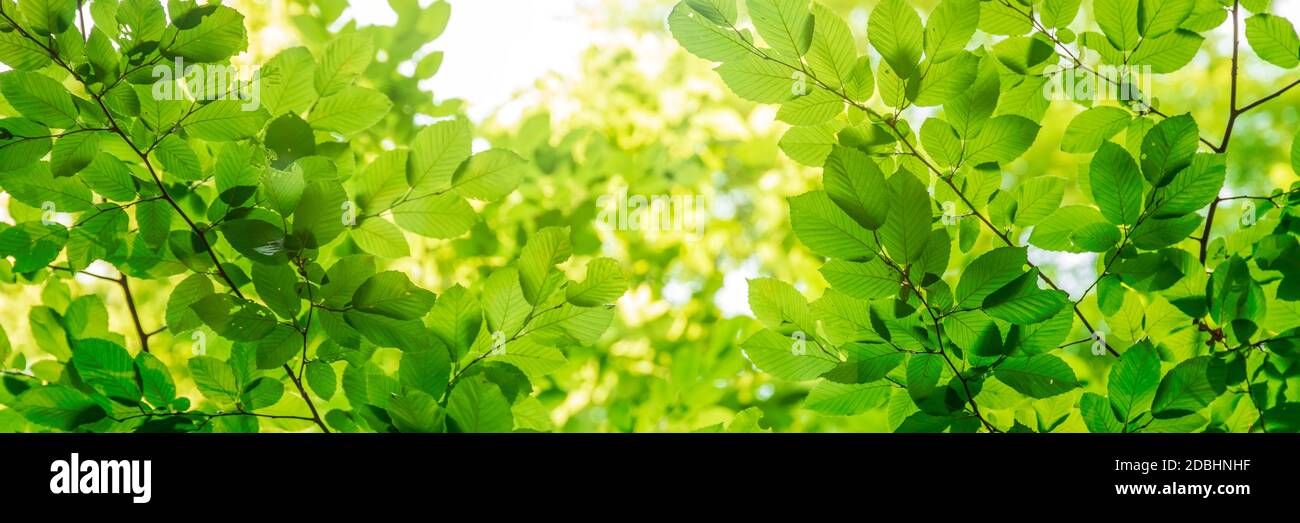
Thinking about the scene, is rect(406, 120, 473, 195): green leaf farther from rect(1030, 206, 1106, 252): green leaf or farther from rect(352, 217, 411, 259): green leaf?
rect(1030, 206, 1106, 252): green leaf

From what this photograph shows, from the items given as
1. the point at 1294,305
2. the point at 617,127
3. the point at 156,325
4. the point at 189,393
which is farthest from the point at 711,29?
the point at 156,325

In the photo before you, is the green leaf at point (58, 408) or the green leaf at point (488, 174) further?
the green leaf at point (488, 174)

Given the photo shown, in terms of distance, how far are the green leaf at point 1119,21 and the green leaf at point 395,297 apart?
0.77m

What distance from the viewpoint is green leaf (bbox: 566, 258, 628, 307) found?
2.70 feet

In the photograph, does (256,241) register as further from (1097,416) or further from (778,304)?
(1097,416)

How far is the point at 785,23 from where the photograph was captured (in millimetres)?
787

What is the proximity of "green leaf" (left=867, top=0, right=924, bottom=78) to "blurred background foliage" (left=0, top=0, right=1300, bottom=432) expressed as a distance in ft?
0.85

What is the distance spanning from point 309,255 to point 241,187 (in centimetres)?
11

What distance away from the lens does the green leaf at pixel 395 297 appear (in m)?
0.75

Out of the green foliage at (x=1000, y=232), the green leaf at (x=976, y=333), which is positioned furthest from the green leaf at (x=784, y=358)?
the green leaf at (x=976, y=333)

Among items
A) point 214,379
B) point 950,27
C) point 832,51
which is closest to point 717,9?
point 832,51

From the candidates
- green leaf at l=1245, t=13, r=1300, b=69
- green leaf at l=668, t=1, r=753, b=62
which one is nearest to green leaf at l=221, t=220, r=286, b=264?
green leaf at l=668, t=1, r=753, b=62

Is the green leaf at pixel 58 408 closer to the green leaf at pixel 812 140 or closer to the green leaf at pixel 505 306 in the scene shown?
the green leaf at pixel 505 306

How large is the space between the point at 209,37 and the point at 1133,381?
0.95 meters
